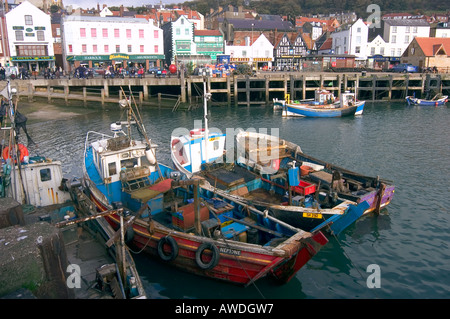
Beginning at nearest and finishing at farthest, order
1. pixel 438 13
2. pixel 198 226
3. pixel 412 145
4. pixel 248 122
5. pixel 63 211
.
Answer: pixel 198 226, pixel 63 211, pixel 412 145, pixel 248 122, pixel 438 13

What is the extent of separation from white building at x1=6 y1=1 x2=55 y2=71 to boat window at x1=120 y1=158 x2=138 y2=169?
180 feet

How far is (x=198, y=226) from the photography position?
12.8 metres

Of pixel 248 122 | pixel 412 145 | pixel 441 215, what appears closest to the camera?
pixel 441 215

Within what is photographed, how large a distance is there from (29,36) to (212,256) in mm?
63195

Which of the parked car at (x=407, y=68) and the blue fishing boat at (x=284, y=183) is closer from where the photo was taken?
the blue fishing boat at (x=284, y=183)

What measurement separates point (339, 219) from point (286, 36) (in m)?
74.0

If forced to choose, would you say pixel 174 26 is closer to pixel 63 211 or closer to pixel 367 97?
pixel 367 97

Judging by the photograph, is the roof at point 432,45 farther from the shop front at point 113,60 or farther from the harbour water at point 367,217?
the shop front at point 113,60

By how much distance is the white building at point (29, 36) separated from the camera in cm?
5925

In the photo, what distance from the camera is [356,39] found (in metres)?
80.4

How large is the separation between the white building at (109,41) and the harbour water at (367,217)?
23.6 metres

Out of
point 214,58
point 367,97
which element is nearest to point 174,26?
point 214,58

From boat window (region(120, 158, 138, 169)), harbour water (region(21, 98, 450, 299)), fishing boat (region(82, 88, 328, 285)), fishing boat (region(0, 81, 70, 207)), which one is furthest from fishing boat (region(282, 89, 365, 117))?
fishing boat (region(0, 81, 70, 207))

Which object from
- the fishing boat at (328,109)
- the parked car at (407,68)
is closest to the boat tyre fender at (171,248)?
the fishing boat at (328,109)
